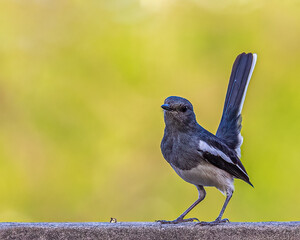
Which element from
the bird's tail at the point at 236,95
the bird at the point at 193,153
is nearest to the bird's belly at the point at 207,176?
the bird at the point at 193,153

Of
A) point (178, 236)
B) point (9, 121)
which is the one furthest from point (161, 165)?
point (178, 236)

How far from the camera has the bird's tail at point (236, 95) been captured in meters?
3.12

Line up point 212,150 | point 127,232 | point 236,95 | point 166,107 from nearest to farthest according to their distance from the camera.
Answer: point 127,232
point 166,107
point 212,150
point 236,95

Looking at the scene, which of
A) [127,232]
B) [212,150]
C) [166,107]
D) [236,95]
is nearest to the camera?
[127,232]

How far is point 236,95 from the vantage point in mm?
3160

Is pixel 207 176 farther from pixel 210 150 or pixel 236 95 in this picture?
pixel 236 95

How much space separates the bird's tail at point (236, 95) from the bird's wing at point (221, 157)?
41 centimetres

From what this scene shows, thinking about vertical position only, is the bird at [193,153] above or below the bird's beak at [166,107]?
below

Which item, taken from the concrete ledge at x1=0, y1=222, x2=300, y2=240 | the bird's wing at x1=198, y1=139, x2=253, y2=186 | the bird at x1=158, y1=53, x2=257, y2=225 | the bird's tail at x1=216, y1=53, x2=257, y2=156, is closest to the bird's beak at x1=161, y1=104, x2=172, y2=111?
the bird at x1=158, y1=53, x2=257, y2=225

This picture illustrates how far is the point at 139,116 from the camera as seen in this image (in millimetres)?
4297

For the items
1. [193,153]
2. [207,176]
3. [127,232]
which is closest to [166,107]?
[193,153]

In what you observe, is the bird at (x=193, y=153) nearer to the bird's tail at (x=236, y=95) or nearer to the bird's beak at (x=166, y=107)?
→ the bird's beak at (x=166, y=107)

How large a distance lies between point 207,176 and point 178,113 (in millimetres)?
286

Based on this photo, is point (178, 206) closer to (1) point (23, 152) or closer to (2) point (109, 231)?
(1) point (23, 152)
